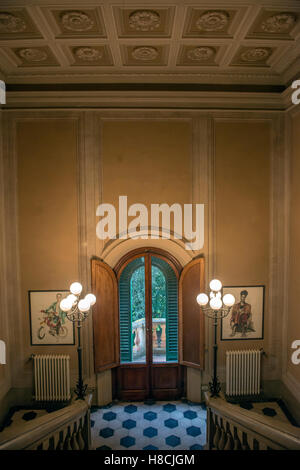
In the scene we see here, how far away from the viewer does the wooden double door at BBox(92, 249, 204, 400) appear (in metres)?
6.49

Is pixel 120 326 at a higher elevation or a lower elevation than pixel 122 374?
higher

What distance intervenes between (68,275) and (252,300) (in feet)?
13.0

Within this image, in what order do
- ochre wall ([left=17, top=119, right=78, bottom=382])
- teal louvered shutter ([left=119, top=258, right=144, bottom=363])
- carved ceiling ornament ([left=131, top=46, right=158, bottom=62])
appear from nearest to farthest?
carved ceiling ornament ([left=131, top=46, right=158, bottom=62]) → ochre wall ([left=17, top=119, right=78, bottom=382]) → teal louvered shutter ([left=119, top=258, right=144, bottom=363])

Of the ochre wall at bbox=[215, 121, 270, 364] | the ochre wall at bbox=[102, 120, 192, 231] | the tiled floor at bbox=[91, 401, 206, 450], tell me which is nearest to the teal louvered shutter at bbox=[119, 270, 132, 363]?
the tiled floor at bbox=[91, 401, 206, 450]

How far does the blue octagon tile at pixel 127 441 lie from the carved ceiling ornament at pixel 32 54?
7097 mm

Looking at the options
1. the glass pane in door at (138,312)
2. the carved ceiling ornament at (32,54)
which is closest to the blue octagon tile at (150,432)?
the glass pane in door at (138,312)

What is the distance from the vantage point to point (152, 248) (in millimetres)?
6633

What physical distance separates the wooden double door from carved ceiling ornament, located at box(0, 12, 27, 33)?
4367mm

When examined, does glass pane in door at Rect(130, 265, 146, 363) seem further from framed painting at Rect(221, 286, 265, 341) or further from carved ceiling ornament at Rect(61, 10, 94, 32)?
carved ceiling ornament at Rect(61, 10, 94, 32)

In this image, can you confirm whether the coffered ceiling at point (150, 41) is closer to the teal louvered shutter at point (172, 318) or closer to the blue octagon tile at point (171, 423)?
the teal louvered shutter at point (172, 318)
